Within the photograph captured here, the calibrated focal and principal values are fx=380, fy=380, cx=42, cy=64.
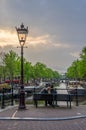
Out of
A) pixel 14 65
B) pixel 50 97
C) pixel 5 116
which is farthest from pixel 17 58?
pixel 5 116

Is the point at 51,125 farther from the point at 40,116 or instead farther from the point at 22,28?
the point at 22,28

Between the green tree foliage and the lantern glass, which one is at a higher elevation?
the green tree foliage

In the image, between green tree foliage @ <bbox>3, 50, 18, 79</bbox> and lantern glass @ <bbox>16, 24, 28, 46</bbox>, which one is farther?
green tree foliage @ <bbox>3, 50, 18, 79</bbox>

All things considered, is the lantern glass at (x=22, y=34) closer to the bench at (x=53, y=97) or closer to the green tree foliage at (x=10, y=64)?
the bench at (x=53, y=97)

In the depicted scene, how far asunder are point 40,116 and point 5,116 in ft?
5.96

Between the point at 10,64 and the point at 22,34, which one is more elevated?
the point at 10,64

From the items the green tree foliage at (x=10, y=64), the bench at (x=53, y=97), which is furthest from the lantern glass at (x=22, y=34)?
the green tree foliage at (x=10, y=64)

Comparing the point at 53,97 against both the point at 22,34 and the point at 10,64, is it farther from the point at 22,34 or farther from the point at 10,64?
the point at 10,64

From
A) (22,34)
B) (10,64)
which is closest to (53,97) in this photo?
(22,34)

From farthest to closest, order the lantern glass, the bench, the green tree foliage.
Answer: the green tree foliage, the bench, the lantern glass

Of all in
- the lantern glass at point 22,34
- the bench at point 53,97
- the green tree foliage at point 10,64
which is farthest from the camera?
the green tree foliage at point 10,64

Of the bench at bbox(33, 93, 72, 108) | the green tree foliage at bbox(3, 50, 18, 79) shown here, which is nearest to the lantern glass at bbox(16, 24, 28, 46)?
the bench at bbox(33, 93, 72, 108)

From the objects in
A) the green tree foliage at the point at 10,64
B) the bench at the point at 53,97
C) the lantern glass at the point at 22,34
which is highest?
the green tree foliage at the point at 10,64

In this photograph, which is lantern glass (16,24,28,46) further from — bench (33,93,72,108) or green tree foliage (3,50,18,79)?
green tree foliage (3,50,18,79)
